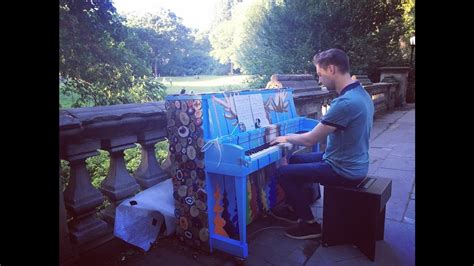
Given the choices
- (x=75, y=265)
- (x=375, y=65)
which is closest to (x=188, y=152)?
(x=75, y=265)

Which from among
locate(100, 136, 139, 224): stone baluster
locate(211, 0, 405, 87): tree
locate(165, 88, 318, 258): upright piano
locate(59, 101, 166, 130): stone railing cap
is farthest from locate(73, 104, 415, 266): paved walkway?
locate(211, 0, 405, 87): tree

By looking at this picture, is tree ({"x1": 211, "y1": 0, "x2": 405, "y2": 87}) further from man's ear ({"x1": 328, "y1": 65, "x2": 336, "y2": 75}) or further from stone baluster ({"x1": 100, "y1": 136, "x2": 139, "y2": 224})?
stone baluster ({"x1": 100, "y1": 136, "x2": 139, "y2": 224})

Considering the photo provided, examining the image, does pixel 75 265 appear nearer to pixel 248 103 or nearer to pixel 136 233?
pixel 136 233

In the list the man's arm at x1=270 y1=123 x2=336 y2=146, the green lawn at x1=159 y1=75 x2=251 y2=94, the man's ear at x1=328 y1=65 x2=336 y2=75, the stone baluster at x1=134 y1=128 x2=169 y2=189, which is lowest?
the stone baluster at x1=134 y1=128 x2=169 y2=189

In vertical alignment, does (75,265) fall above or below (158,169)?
below

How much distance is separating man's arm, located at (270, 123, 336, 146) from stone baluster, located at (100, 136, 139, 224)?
1415mm

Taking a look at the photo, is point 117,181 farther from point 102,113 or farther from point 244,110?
point 244,110

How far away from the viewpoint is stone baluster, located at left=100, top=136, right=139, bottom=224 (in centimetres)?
292

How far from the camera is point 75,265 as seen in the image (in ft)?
8.40

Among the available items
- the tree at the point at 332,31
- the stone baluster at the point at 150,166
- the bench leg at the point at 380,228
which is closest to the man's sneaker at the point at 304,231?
the bench leg at the point at 380,228

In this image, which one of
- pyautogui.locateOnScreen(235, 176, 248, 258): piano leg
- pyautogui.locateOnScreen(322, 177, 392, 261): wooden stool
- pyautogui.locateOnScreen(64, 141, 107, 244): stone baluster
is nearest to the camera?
pyautogui.locateOnScreen(64, 141, 107, 244): stone baluster

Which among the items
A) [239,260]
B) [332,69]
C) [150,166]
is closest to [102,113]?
[150,166]

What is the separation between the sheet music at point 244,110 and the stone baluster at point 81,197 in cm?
127
